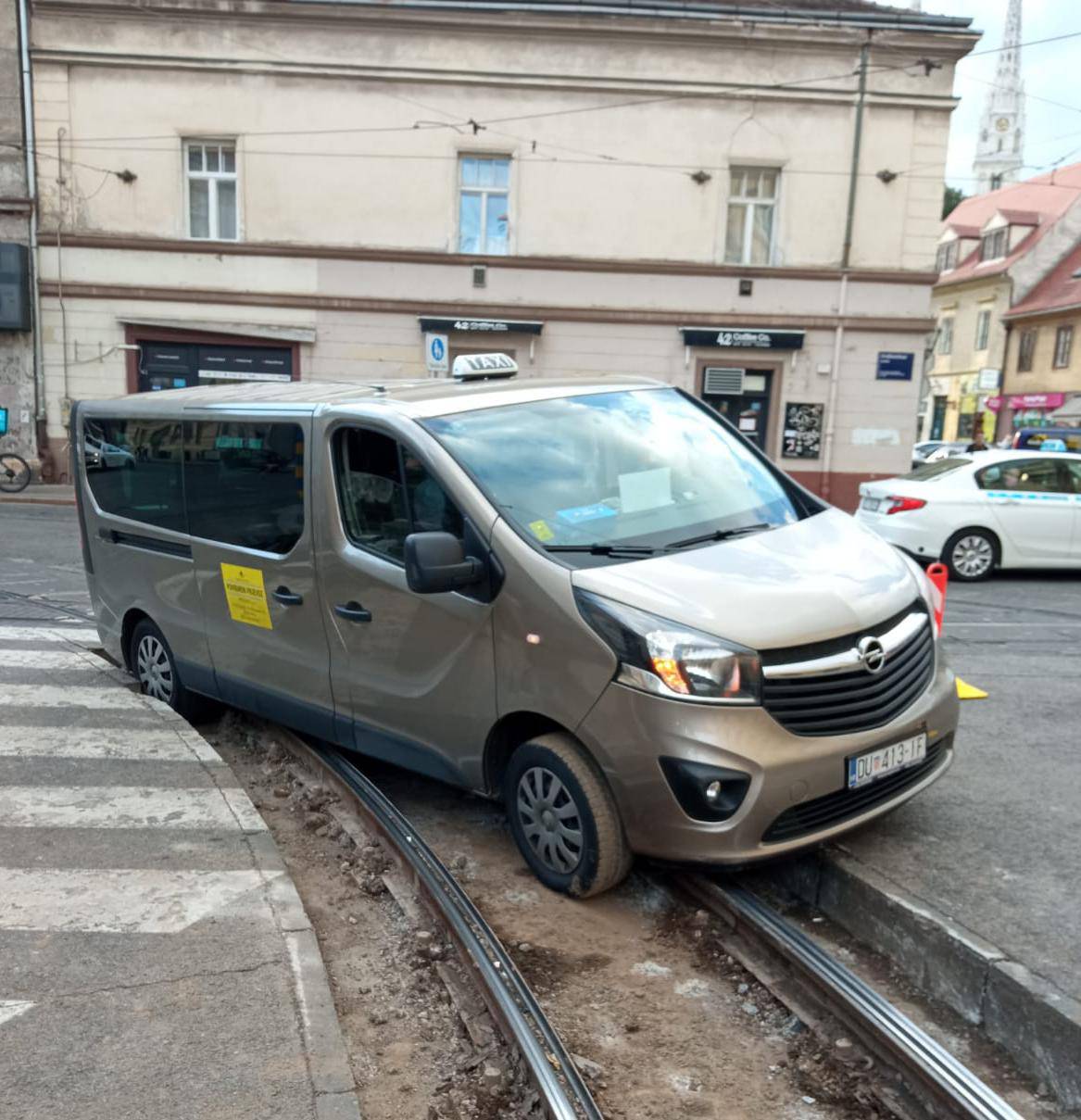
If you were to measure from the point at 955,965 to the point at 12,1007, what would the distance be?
9.96 ft

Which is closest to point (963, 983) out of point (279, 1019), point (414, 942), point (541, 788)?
point (541, 788)

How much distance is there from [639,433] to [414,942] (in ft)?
7.97

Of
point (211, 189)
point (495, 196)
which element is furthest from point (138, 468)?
point (211, 189)

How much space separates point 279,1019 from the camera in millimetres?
3145

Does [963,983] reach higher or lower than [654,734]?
lower

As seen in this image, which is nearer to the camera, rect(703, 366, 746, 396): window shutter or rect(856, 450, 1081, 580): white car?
rect(856, 450, 1081, 580): white car

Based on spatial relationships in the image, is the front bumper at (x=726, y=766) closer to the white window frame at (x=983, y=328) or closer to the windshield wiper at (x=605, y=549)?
the windshield wiper at (x=605, y=549)

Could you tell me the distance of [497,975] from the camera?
3.41 metres

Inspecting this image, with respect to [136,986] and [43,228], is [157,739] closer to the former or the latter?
[136,986]

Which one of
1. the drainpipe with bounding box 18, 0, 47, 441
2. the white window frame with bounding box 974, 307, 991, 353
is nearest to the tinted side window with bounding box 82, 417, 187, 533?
the drainpipe with bounding box 18, 0, 47, 441

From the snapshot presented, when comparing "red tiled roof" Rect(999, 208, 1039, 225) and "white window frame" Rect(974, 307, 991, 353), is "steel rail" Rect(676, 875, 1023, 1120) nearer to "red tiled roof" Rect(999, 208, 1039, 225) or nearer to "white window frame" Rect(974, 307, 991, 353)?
"white window frame" Rect(974, 307, 991, 353)

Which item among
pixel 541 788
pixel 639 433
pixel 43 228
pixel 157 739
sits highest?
pixel 43 228

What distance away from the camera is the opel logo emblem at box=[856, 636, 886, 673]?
3.78 m

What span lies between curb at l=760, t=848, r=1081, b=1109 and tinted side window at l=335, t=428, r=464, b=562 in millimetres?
Result: 2031
